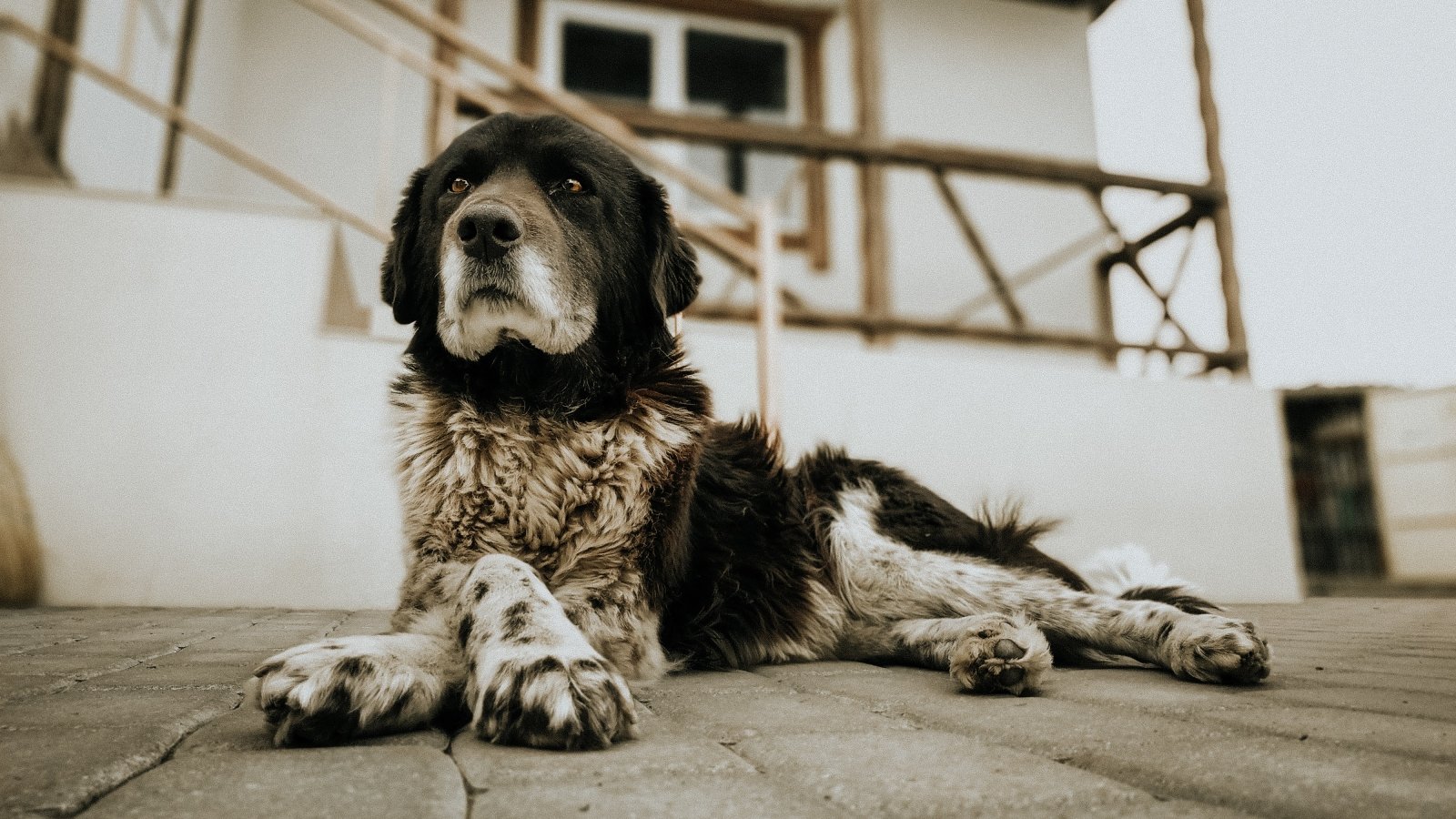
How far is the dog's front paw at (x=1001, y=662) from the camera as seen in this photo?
1.80m

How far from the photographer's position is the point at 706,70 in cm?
838

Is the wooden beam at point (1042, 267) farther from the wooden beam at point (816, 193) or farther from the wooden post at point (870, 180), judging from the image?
the wooden post at point (870, 180)

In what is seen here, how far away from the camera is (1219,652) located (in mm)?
1897

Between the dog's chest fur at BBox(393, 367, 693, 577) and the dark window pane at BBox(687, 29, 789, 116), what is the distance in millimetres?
6771

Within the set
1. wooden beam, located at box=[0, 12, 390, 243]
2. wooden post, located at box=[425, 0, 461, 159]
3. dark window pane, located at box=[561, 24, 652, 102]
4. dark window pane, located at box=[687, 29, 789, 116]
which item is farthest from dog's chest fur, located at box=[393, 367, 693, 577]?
dark window pane, located at box=[687, 29, 789, 116]

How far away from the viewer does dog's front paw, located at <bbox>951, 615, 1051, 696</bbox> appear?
1.80 meters

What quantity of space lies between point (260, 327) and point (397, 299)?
200cm

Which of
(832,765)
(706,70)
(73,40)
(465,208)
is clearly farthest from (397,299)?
(706,70)

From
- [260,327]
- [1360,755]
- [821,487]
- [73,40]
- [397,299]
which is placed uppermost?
[73,40]

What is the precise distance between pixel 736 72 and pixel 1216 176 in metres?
4.24

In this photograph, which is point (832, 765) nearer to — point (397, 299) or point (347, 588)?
point (397, 299)

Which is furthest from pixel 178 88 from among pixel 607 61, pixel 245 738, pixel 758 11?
pixel 245 738

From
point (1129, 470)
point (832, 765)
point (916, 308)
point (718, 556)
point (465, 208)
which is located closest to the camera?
point (832, 765)

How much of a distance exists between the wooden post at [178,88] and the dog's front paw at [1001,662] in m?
5.94
